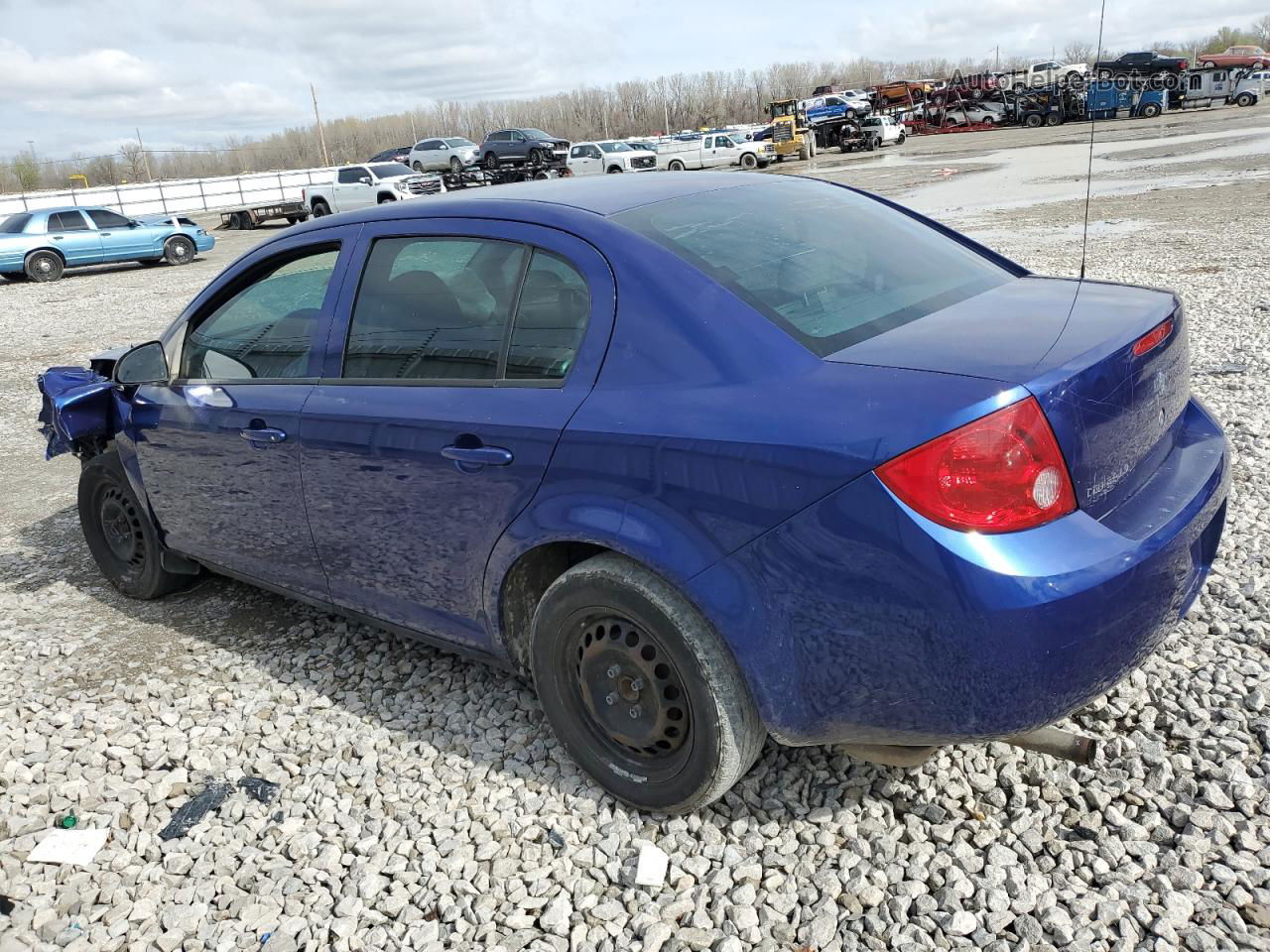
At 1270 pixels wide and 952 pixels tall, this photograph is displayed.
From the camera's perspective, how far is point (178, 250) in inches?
963

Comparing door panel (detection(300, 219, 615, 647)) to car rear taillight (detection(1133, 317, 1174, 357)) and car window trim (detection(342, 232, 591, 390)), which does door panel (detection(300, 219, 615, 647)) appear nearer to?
car window trim (detection(342, 232, 591, 390))

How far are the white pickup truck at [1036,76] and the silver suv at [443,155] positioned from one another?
28351mm

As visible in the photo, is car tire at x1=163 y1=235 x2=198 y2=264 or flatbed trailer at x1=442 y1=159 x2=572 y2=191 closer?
car tire at x1=163 y1=235 x2=198 y2=264

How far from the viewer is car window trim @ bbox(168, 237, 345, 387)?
347cm

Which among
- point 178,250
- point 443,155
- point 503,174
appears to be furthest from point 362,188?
point 443,155

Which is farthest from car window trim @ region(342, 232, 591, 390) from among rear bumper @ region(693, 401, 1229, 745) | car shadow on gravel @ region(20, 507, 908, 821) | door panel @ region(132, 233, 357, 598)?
car shadow on gravel @ region(20, 507, 908, 821)

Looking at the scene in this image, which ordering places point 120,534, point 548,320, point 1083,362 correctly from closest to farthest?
1. point 1083,362
2. point 548,320
3. point 120,534

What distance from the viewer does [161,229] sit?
2384 centimetres

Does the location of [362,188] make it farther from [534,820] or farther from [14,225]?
[534,820]

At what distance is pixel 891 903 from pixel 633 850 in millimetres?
697

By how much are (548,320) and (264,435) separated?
4.31 ft

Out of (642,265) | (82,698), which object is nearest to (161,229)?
(82,698)

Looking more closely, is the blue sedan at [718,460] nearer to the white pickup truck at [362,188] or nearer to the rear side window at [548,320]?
the rear side window at [548,320]

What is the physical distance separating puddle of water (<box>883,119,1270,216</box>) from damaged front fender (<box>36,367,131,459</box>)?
16.2m
